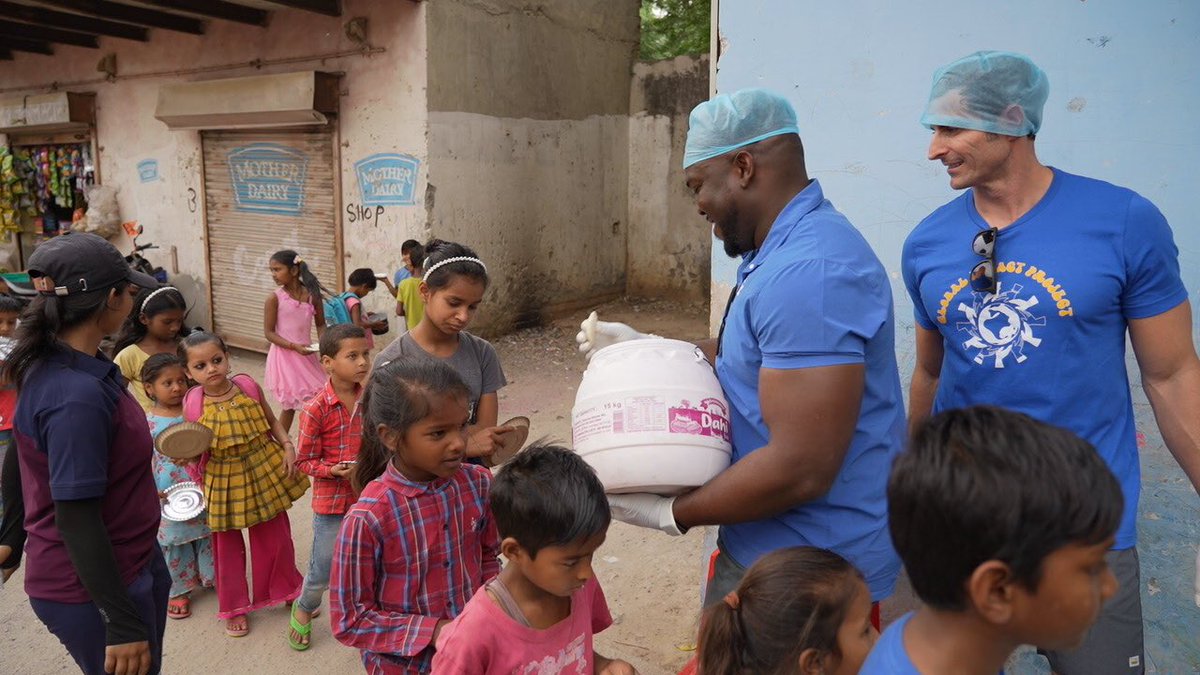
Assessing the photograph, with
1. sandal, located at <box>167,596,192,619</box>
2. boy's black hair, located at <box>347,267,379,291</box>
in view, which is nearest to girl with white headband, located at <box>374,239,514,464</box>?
sandal, located at <box>167,596,192,619</box>

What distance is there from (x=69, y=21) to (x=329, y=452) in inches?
304

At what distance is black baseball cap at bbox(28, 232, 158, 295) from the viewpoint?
1.99 metres

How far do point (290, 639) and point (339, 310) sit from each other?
9.78ft

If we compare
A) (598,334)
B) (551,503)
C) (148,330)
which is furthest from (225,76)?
(551,503)

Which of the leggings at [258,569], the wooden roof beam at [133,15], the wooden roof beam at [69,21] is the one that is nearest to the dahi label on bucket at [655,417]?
the leggings at [258,569]

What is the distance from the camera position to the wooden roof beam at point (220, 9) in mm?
7219

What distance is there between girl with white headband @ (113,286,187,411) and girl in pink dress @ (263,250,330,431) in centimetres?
113

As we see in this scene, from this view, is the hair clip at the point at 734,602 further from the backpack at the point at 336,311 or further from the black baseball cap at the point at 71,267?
the backpack at the point at 336,311

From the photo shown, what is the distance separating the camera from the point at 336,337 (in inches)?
131

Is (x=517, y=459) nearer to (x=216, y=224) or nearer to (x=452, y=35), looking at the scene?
(x=452, y=35)

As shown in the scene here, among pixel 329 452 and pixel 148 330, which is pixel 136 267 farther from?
pixel 329 452

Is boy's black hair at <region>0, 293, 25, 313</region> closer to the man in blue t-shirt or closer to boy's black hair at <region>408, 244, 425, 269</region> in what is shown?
boy's black hair at <region>408, 244, 425, 269</region>

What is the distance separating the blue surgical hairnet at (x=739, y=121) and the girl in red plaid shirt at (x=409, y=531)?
824mm

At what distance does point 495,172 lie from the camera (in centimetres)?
833
